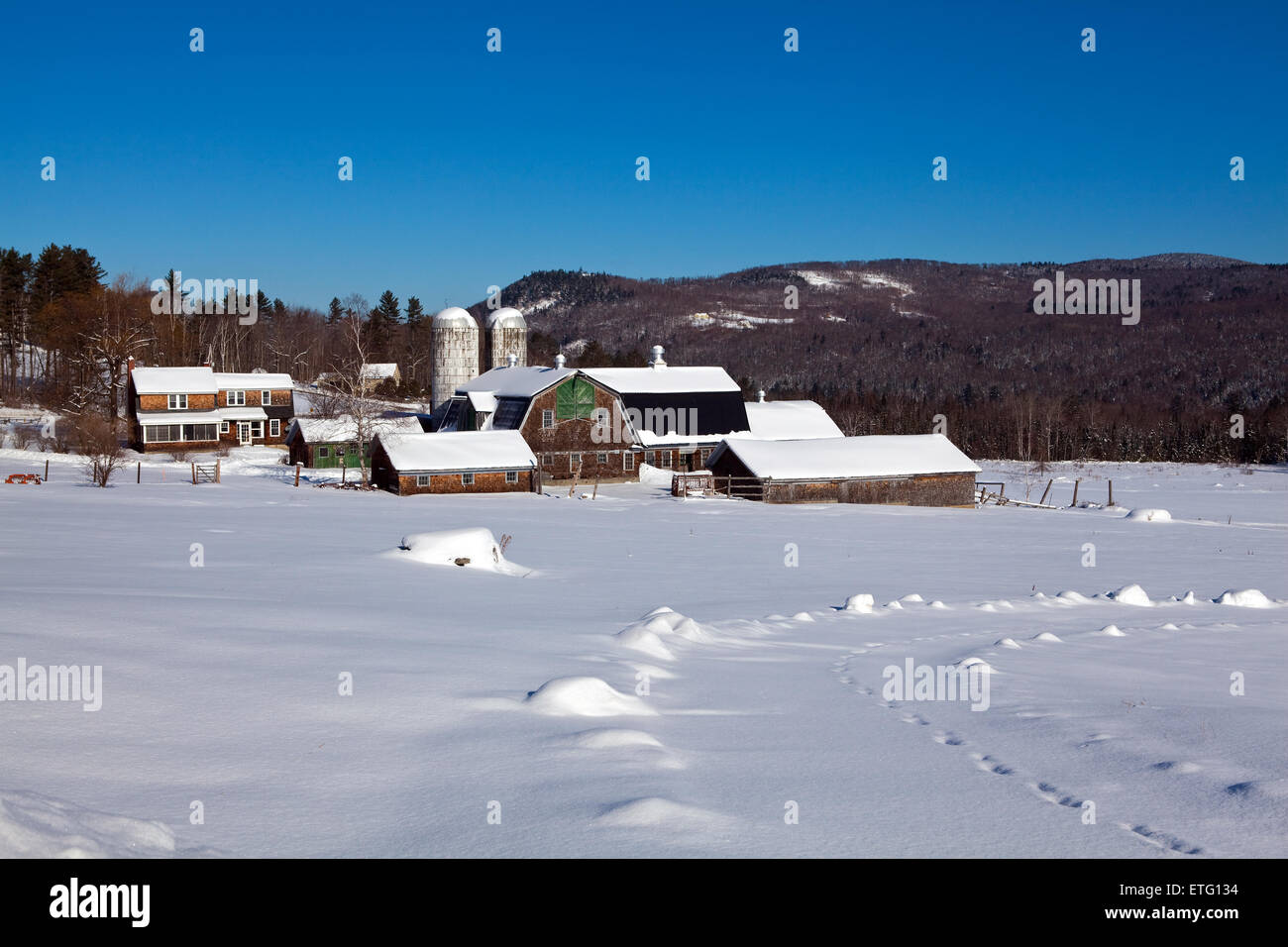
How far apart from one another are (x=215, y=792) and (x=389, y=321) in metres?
109

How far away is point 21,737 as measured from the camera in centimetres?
606

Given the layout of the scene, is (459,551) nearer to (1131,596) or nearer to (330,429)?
(1131,596)

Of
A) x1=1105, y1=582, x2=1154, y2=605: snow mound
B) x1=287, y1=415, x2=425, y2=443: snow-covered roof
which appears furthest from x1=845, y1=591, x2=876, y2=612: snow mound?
x1=287, y1=415, x2=425, y2=443: snow-covered roof

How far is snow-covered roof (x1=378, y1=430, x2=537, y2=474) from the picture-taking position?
41438 millimetres

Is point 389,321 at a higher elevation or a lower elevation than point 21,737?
higher

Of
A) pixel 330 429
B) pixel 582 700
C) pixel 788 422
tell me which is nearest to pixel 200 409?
pixel 330 429

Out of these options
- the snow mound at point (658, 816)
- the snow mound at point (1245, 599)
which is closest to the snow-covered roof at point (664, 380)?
the snow mound at point (1245, 599)

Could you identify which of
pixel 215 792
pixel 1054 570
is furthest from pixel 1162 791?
pixel 1054 570

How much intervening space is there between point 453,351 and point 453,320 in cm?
198

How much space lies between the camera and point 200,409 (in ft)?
192
